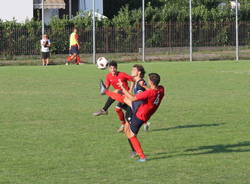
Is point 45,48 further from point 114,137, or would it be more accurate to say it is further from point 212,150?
point 212,150

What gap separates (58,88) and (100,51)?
17.8 meters

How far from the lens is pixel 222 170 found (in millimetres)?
12656

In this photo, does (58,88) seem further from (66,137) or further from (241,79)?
(66,137)

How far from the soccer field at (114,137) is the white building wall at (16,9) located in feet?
99.3

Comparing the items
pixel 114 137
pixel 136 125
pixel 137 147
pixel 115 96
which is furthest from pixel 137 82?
pixel 137 147

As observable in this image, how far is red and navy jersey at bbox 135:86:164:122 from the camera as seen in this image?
44.1 ft

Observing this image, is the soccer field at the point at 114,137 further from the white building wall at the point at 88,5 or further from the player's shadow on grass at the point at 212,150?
the white building wall at the point at 88,5

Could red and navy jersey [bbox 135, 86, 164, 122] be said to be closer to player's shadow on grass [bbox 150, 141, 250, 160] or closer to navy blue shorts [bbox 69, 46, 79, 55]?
player's shadow on grass [bbox 150, 141, 250, 160]

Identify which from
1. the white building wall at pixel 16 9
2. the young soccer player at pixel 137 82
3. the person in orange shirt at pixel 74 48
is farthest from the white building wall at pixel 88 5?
the young soccer player at pixel 137 82

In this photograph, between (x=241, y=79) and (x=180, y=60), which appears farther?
(x=180, y=60)

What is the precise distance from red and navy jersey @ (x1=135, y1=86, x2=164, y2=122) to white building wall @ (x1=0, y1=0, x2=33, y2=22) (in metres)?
47.1

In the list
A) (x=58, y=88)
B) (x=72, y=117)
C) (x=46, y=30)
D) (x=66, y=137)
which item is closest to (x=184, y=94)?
(x=58, y=88)

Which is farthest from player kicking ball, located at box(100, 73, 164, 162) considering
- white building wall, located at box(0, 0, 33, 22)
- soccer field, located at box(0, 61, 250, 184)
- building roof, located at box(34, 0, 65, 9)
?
building roof, located at box(34, 0, 65, 9)

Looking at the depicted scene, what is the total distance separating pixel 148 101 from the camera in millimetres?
13562
